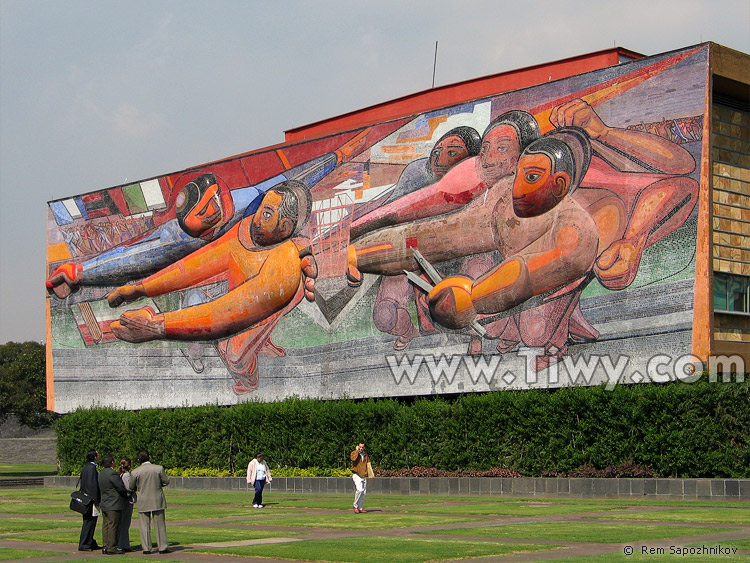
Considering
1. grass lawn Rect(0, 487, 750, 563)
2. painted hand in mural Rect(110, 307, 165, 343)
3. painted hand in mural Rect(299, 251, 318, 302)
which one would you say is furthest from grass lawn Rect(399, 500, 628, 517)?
painted hand in mural Rect(110, 307, 165, 343)

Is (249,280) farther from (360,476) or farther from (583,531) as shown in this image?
(583,531)

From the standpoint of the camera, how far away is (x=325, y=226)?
43.2m

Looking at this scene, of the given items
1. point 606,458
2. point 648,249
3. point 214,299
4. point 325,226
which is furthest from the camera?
point 214,299

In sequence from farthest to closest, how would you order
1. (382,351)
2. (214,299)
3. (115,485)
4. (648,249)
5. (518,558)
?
(214,299) < (382,351) < (648,249) < (115,485) < (518,558)

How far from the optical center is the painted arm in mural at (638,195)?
107ft

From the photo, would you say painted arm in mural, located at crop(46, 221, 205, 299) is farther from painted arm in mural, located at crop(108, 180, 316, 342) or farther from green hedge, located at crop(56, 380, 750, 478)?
green hedge, located at crop(56, 380, 750, 478)

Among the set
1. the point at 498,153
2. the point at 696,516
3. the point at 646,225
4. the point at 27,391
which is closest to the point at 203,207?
the point at 498,153

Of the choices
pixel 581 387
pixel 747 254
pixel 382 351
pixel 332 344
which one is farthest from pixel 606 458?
pixel 332 344

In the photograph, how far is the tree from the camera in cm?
7294

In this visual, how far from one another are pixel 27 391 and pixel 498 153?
5050 cm

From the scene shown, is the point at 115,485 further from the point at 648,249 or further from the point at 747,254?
the point at 747,254

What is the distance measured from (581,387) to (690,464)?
4.00 metres

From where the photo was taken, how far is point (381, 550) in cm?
1562

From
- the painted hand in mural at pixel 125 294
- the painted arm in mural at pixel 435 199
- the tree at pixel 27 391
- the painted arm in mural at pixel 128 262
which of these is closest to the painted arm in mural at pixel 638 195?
the painted arm in mural at pixel 435 199
